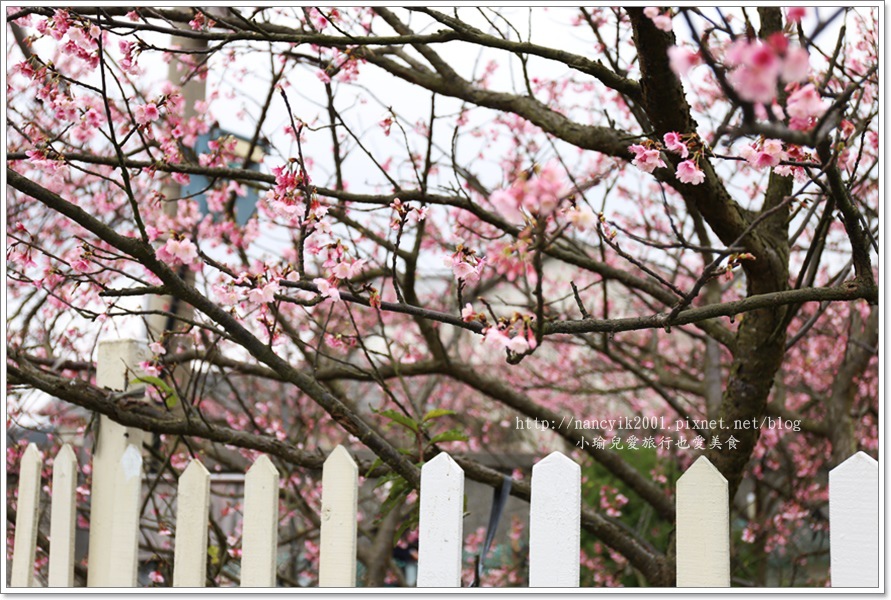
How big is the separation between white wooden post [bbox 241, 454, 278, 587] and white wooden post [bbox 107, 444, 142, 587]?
36 centimetres

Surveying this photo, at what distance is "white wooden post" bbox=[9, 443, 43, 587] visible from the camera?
1.91 meters

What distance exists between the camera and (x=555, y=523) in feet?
4.40

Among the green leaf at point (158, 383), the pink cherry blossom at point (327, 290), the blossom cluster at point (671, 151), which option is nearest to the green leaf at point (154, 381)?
the green leaf at point (158, 383)

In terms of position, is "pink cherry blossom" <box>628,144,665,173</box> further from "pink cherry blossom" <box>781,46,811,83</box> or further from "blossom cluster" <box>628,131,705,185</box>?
"pink cherry blossom" <box>781,46,811,83</box>

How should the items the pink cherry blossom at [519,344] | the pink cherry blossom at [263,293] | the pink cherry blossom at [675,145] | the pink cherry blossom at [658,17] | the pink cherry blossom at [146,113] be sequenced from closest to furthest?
the pink cherry blossom at [519,344] < the pink cherry blossom at [658,17] < the pink cherry blossom at [675,145] < the pink cherry blossom at [263,293] < the pink cherry blossom at [146,113]

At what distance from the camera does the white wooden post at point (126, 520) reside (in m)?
1.79

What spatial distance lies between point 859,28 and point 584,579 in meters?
3.32

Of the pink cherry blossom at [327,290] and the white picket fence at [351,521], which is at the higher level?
the pink cherry blossom at [327,290]

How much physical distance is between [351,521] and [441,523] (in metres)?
0.17

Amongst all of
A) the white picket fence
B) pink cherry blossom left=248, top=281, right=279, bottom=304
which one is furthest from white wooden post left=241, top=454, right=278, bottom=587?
pink cherry blossom left=248, top=281, right=279, bottom=304

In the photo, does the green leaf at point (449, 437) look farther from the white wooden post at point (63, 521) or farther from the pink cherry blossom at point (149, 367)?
the white wooden post at point (63, 521)

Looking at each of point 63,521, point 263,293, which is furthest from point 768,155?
point 63,521

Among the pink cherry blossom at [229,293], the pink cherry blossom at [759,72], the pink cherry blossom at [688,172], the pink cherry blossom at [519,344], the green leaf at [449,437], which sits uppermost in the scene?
the pink cherry blossom at [688,172]

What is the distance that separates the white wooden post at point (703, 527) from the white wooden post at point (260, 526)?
70 cm
